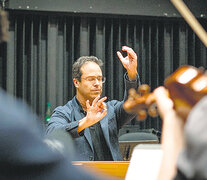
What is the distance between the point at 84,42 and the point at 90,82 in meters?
1.60

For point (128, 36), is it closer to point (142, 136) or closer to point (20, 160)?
point (142, 136)

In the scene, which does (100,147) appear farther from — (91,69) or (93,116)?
(91,69)

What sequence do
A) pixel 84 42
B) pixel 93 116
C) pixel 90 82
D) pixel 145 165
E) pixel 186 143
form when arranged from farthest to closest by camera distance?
pixel 84 42
pixel 90 82
pixel 93 116
pixel 145 165
pixel 186 143

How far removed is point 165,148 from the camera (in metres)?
0.55

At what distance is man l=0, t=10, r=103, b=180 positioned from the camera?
48cm

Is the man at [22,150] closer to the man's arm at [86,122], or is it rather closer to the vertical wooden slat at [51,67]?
the man's arm at [86,122]

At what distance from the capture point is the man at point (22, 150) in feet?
1.58

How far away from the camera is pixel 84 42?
140 inches

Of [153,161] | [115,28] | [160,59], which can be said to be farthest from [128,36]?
[153,161]

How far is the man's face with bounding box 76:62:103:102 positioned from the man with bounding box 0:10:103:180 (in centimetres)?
148

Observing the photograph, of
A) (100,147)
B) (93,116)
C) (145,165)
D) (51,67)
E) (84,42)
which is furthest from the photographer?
(84,42)

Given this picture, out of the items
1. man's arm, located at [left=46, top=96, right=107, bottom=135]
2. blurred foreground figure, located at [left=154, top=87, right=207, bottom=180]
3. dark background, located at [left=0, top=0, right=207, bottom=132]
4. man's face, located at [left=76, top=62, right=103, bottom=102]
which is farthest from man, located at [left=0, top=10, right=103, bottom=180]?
dark background, located at [left=0, top=0, right=207, bottom=132]

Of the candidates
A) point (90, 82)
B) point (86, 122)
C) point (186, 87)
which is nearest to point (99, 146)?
point (86, 122)

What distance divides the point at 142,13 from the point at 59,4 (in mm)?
920
